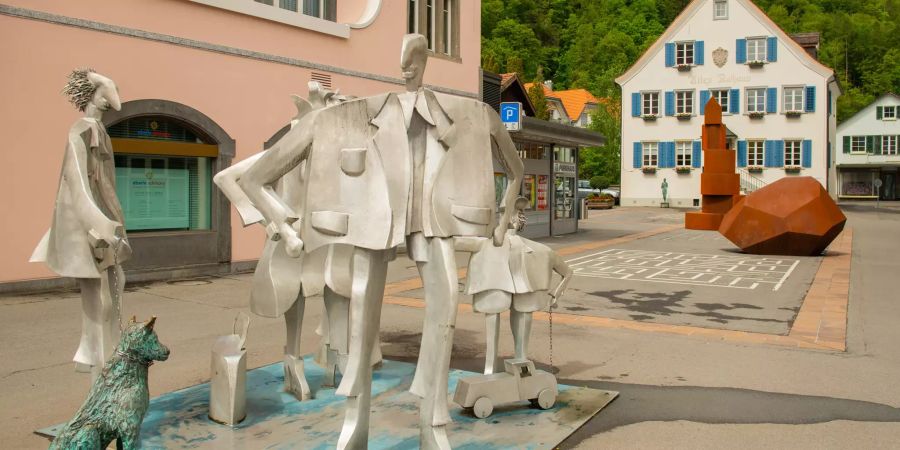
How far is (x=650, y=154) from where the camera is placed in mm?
43156

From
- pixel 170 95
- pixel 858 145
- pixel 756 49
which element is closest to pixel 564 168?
pixel 170 95

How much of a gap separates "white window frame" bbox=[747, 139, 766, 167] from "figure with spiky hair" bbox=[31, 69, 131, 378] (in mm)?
40777

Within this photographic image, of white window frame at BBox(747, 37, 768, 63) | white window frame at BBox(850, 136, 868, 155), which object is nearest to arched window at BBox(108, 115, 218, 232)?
white window frame at BBox(747, 37, 768, 63)

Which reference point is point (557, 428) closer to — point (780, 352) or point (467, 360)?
point (467, 360)

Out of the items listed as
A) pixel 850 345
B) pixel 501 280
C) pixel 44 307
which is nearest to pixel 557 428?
pixel 501 280

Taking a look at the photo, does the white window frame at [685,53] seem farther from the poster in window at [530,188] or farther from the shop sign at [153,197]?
the shop sign at [153,197]

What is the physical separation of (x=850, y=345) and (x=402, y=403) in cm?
475

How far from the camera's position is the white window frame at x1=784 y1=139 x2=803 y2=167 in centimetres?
4022

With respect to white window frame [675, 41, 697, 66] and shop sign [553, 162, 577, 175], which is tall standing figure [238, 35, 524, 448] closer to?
shop sign [553, 162, 577, 175]

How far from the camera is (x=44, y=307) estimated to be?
30.8 feet

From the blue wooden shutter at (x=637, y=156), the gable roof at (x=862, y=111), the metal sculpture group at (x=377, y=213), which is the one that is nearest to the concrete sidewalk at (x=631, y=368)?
the metal sculpture group at (x=377, y=213)

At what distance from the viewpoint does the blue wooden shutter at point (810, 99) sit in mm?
39438

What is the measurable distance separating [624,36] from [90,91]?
67124mm

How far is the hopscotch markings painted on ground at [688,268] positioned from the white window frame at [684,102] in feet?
87.5
